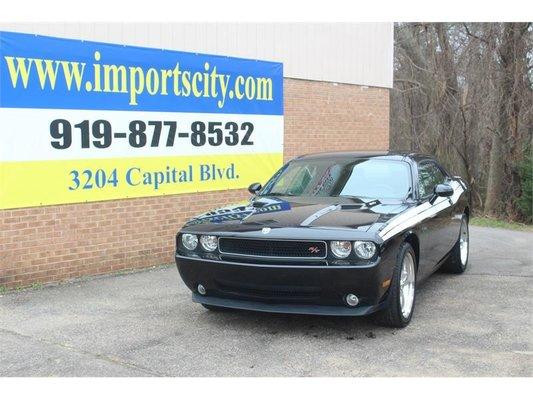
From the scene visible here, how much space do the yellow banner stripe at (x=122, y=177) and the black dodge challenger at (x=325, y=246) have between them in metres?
2.32

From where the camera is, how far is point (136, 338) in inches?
215

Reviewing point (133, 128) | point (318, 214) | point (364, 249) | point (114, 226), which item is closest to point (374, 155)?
point (318, 214)

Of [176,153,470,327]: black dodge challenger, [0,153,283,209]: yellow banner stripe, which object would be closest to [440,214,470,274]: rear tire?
[176,153,470,327]: black dodge challenger

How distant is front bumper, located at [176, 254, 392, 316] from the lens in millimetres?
5156

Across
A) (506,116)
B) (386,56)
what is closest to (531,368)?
(386,56)

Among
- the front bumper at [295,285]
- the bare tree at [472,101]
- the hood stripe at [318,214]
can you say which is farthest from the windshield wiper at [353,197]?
the bare tree at [472,101]

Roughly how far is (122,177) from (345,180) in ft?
10.2

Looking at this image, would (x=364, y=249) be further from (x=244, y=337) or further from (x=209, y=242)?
(x=209, y=242)

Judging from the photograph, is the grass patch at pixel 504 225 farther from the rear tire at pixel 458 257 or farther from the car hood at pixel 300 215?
the car hood at pixel 300 215

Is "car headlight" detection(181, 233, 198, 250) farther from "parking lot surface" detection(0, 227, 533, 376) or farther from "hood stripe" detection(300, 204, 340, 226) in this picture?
"hood stripe" detection(300, 204, 340, 226)

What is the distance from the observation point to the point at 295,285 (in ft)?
17.3

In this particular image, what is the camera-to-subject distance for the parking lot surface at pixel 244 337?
4703 mm

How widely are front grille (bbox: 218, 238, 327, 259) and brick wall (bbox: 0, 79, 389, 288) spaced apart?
2908 mm

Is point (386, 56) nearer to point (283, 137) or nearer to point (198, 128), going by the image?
point (283, 137)
